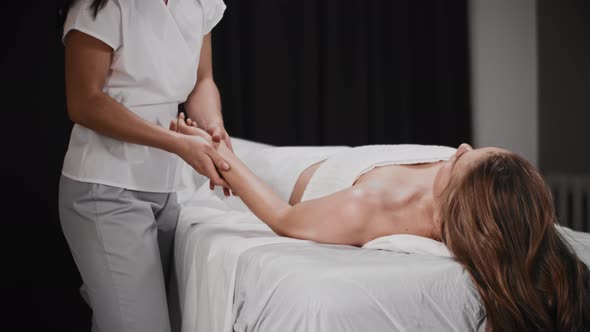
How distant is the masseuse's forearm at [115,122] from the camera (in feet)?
4.44

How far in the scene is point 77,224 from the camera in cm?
139

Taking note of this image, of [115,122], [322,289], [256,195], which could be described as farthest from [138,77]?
[322,289]

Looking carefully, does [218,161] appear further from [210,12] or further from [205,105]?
[210,12]

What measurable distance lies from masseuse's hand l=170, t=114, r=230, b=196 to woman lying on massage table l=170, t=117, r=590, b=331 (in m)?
0.21

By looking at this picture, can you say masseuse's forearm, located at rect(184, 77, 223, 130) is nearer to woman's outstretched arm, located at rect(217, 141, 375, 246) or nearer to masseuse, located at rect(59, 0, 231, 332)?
masseuse, located at rect(59, 0, 231, 332)

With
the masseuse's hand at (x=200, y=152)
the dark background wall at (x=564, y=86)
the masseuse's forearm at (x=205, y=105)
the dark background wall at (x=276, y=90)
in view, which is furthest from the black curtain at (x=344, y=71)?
the masseuse's hand at (x=200, y=152)

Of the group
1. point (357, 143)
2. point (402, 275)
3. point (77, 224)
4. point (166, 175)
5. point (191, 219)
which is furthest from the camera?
point (357, 143)

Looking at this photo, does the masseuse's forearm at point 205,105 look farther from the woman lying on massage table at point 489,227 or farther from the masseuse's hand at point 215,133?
the woman lying on massage table at point 489,227

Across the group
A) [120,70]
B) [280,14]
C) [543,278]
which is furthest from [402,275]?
[280,14]

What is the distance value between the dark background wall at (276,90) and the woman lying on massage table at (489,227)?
4.81 ft

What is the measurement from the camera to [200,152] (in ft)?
4.85

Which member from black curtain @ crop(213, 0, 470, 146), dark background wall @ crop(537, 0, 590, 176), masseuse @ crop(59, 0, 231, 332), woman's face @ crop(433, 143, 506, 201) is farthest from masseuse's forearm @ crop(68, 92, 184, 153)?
dark background wall @ crop(537, 0, 590, 176)

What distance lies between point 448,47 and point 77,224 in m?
2.90

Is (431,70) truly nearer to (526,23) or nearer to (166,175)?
(526,23)
